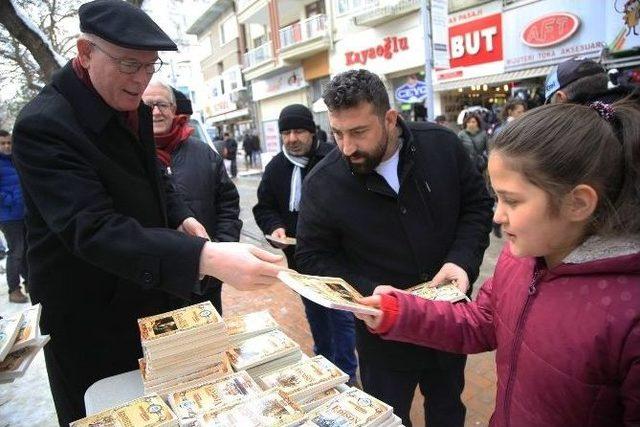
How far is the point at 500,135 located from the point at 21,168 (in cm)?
145

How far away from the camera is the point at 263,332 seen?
1.92 m

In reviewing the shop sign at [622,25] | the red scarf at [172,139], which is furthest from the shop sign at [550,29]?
the red scarf at [172,139]

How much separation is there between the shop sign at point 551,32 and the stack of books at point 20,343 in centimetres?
1063

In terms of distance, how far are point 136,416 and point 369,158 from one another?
1273mm

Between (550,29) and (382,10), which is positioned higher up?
(382,10)

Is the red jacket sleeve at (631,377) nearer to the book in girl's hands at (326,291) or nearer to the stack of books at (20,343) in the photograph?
the book in girl's hands at (326,291)

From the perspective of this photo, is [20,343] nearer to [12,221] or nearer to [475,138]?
[12,221]

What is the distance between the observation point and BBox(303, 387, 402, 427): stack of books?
4.14ft

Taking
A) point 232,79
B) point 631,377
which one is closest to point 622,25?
point 631,377

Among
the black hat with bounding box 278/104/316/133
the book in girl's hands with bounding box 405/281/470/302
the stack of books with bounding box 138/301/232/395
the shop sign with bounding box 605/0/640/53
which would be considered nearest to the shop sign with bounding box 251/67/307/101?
the shop sign with bounding box 605/0/640/53

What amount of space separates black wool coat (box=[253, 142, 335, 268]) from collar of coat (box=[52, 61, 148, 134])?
1957mm

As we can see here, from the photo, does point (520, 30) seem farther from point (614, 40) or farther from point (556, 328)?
point (556, 328)

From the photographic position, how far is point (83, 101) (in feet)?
5.08

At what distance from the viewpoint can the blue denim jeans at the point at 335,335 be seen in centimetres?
340
